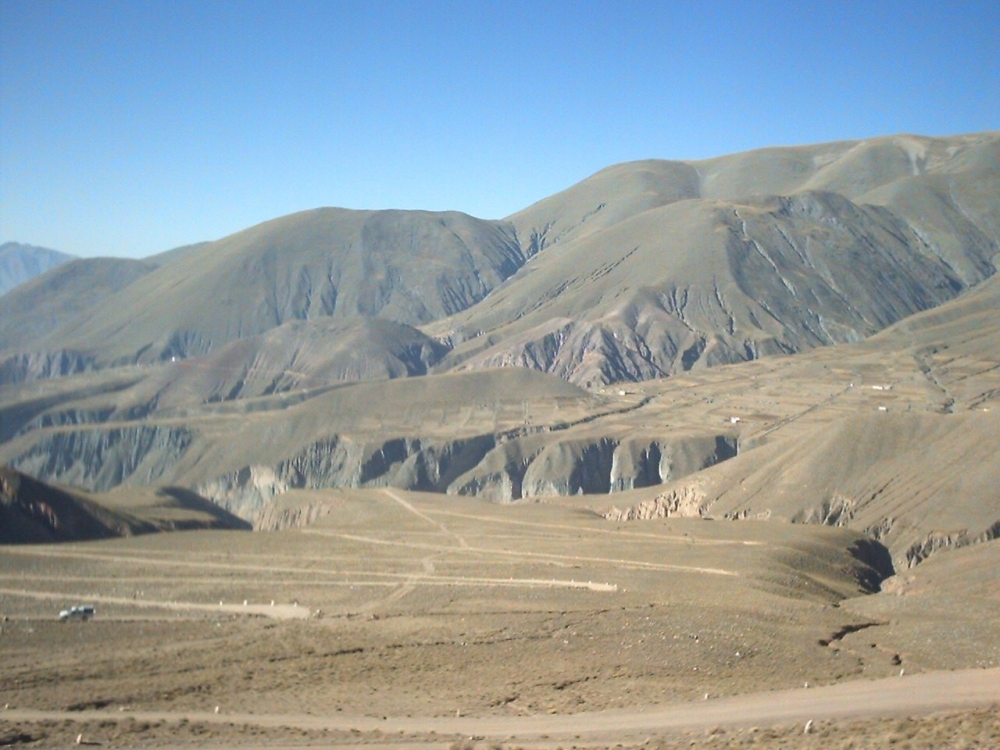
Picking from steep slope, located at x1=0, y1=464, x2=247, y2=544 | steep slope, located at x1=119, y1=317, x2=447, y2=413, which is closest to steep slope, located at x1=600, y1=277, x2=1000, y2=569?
steep slope, located at x1=0, y1=464, x2=247, y2=544

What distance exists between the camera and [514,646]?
3753 centimetres

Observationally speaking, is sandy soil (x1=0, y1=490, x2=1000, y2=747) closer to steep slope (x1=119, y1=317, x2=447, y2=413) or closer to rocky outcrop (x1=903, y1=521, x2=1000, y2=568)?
rocky outcrop (x1=903, y1=521, x2=1000, y2=568)

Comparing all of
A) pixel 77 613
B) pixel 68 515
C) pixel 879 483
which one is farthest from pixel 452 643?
pixel 879 483

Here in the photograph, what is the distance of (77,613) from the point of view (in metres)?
42.8

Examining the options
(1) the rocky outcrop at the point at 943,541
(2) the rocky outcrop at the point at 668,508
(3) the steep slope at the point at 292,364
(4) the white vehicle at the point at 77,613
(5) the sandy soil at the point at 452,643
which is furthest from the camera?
(3) the steep slope at the point at 292,364

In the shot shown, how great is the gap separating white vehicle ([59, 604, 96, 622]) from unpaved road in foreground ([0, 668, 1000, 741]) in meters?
12.8

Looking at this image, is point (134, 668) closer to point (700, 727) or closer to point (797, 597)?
point (700, 727)

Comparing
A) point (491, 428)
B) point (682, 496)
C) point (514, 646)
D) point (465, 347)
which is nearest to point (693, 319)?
point (465, 347)

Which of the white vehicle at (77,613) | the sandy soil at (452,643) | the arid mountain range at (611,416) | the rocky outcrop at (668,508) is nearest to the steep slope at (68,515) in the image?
the sandy soil at (452,643)

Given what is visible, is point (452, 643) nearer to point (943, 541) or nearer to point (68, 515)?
point (943, 541)

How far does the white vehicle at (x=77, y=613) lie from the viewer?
1655 inches

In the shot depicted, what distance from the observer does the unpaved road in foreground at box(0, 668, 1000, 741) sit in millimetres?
28141

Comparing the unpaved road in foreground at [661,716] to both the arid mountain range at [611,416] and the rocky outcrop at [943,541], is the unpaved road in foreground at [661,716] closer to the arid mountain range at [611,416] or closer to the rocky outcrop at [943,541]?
the rocky outcrop at [943,541]

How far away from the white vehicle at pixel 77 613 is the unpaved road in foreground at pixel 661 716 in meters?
12.8
